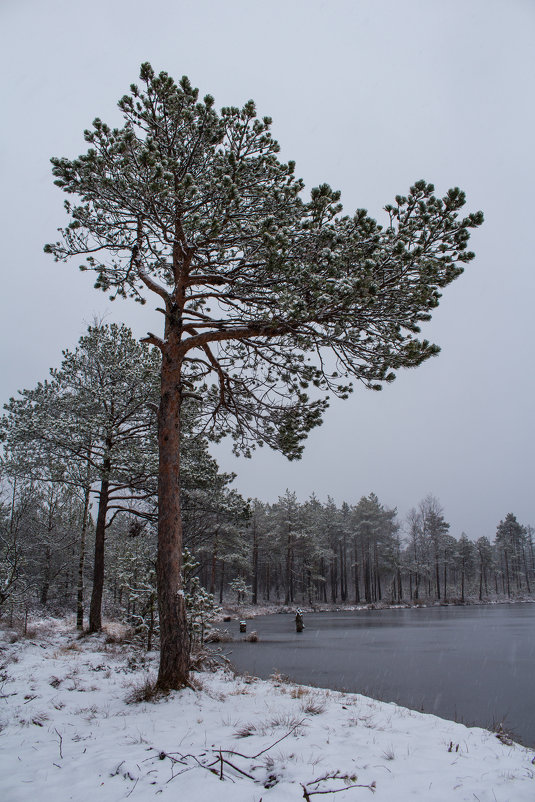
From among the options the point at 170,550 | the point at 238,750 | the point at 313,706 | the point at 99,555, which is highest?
the point at 170,550

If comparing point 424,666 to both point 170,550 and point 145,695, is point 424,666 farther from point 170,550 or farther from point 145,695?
point 170,550

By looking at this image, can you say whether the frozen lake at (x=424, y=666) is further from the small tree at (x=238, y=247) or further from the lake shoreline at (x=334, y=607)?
the lake shoreline at (x=334, y=607)

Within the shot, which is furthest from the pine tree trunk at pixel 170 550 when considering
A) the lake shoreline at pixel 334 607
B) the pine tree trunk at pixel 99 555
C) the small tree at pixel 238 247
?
the lake shoreline at pixel 334 607

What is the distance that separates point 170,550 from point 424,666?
11.4 metres

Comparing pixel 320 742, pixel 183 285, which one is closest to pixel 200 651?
pixel 320 742

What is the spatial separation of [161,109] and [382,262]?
4185 millimetres

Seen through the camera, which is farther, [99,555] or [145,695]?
[99,555]

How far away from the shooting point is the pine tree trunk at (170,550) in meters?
6.40

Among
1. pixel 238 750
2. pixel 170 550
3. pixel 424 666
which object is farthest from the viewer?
pixel 424 666

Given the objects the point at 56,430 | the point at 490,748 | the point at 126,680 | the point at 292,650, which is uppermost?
the point at 56,430

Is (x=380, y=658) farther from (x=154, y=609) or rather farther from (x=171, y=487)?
(x=171, y=487)

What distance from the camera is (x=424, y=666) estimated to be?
44.9 ft

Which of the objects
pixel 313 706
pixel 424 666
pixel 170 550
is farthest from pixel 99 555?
pixel 424 666

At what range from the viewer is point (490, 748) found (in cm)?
A: 481
